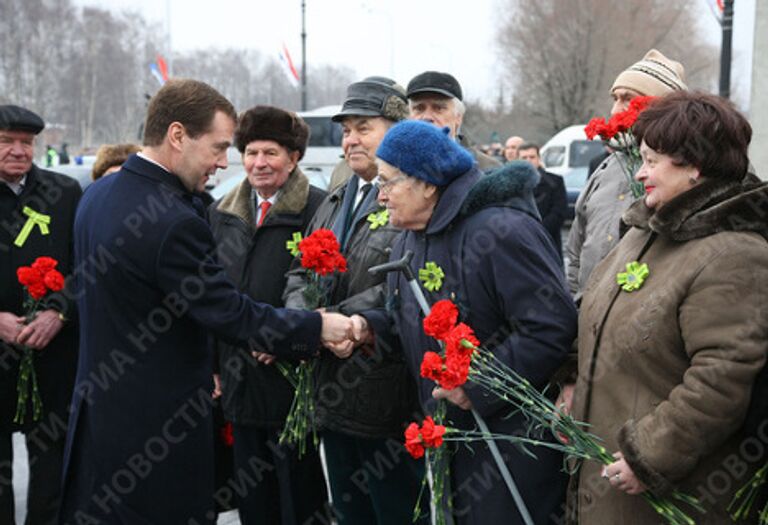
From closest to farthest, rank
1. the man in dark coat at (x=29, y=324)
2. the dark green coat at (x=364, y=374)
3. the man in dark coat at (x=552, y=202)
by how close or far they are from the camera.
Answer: the dark green coat at (x=364, y=374) → the man in dark coat at (x=29, y=324) → the man in dark coat at (x=552, y=202)

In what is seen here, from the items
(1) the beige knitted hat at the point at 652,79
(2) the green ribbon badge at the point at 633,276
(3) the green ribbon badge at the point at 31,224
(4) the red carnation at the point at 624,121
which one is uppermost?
(1) the beige knitted hat at the point at 652,79

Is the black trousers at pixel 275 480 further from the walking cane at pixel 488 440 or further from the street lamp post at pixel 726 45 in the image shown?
the street lamp post at pixel 726 45

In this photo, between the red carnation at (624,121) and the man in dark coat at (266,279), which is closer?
the red carnation at (624,121)

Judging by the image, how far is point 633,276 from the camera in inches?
110

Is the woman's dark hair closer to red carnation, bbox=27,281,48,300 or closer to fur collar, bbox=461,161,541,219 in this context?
fur collar, bbox=461,161,541,219

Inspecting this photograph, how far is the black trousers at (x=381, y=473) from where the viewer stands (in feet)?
13.0

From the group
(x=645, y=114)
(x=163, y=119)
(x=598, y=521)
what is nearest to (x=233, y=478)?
(x=163, y=119)

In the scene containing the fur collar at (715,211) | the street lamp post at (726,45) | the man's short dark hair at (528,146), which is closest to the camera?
the fur collar at (715,211)

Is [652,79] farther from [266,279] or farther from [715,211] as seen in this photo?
[266,279]

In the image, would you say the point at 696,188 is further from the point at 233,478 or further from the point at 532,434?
the point at 233,478

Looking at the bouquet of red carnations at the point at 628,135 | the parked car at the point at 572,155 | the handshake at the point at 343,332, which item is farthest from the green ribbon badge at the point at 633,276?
the parked car at the point at 572,155

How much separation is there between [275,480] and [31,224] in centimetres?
201

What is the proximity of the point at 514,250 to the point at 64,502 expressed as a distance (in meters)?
2.03

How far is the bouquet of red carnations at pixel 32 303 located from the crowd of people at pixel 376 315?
0.20 feet
